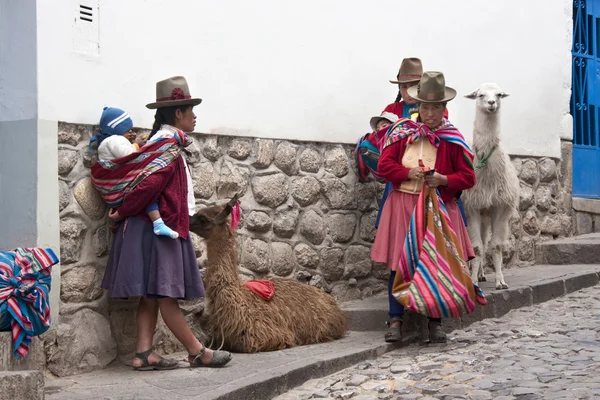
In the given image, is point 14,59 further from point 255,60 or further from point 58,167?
point 255,60

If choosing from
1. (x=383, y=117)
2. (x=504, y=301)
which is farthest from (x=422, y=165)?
(x=504, y=301)

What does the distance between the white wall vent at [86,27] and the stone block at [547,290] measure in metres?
4.22

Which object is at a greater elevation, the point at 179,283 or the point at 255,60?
the point at 255,60

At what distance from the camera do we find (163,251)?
16.7 ft

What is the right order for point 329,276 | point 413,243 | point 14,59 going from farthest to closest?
1. point 329,276
2. point 413,243
3. point 14,59

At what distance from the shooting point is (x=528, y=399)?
4461 millimetres

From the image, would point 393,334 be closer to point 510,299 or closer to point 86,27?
point 510,299

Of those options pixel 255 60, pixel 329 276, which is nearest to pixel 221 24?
pixel 255 60

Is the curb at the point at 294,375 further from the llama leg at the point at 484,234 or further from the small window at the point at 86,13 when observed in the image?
the small window at the point at 86,13

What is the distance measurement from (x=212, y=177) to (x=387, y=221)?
4.09 ft

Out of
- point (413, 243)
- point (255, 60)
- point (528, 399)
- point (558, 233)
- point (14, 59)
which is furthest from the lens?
point (558, 233)

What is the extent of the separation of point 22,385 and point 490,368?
8.66ft

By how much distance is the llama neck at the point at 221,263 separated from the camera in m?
5.79

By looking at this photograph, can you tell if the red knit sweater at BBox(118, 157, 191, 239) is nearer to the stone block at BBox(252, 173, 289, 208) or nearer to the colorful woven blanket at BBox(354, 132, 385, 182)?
the stone block at BBox(252, 173, 289, 208)
